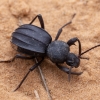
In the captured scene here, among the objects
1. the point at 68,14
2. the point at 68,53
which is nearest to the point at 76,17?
the point at 68,14

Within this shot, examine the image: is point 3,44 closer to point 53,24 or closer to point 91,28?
point 53,24

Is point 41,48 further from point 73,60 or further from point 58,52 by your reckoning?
point 73,60

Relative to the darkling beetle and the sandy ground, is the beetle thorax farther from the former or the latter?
the sandy ground

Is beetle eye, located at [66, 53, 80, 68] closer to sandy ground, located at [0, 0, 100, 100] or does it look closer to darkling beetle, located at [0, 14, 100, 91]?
darkling beetle, located at [0, 14, 100, 91]

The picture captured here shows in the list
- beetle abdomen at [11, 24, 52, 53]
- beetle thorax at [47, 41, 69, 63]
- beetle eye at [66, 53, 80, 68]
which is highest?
beetle abdomen at [11, 24, 52, 53]

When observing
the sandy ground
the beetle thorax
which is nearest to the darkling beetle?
the beetle thorax

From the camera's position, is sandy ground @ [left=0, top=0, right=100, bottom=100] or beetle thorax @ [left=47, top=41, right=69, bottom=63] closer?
sandy ground @ [left=0, top=0, right=100, bottom=100]

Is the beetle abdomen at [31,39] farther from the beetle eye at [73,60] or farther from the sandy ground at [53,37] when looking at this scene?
the beetle eye at [73,60]

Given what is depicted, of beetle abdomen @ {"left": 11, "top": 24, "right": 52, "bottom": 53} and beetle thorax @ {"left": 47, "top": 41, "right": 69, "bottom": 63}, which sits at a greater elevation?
beetle abdomen @ {"left": 11, "top": 24, "right": 52, "bottom": 53}
